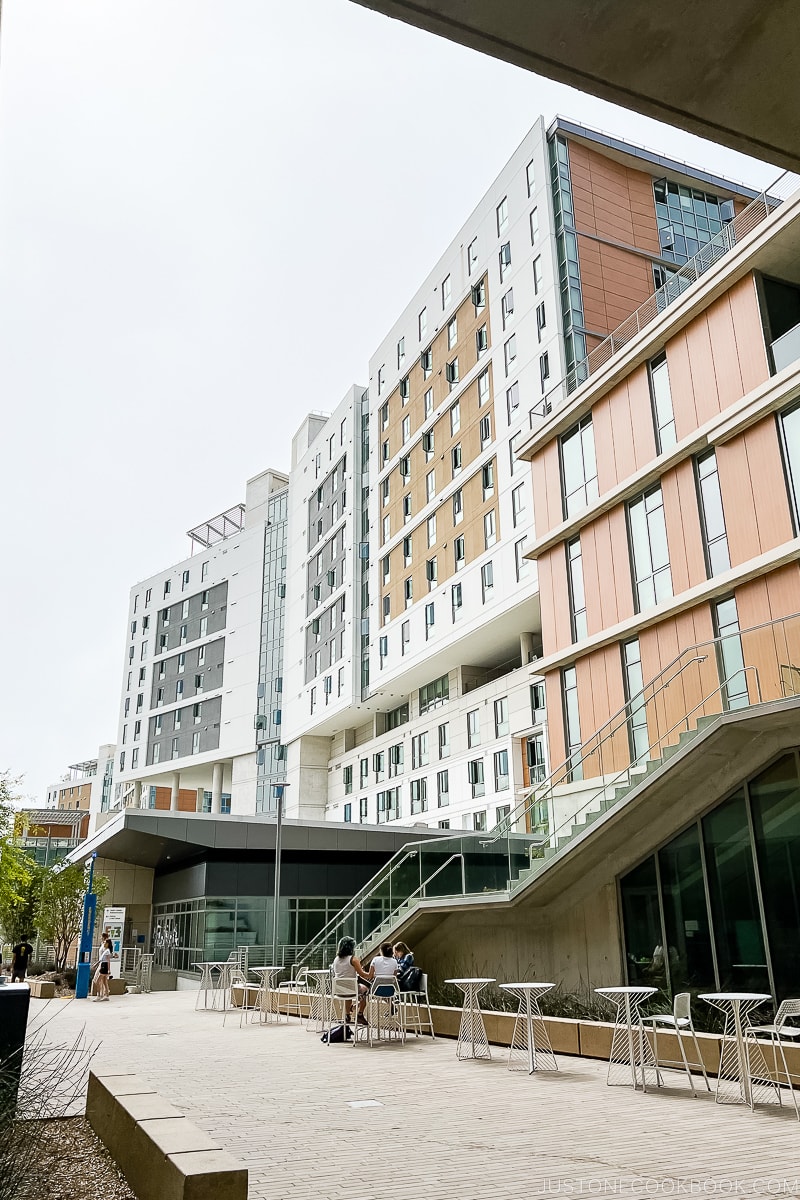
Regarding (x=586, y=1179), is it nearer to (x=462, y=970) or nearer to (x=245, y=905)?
(x=462, y=970)

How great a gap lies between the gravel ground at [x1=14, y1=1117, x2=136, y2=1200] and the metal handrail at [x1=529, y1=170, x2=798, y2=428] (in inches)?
748

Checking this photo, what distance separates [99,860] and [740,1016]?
37061 millimetres

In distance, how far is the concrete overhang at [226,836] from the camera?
32.1 metres

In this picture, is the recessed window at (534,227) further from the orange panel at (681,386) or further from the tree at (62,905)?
the tree at (62,905)

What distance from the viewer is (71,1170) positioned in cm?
701

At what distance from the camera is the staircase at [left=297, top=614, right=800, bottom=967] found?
14633 millimetres

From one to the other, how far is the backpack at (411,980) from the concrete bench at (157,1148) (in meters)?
8.59

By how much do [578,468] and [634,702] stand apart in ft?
27.1

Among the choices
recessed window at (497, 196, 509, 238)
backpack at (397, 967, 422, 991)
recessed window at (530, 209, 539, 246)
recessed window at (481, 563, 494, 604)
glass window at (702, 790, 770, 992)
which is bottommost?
backpack at (397, 967, 422, 991)

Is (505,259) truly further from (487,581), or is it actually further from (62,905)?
(62,905)

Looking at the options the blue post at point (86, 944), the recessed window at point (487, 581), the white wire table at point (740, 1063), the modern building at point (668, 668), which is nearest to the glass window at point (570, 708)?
the modern building at point (668, 668)

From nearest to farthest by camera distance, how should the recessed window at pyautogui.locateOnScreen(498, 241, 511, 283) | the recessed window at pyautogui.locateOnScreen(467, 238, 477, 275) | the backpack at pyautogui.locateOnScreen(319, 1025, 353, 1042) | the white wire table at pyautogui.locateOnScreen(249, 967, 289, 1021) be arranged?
the backpack at pyautogui.locateOnScreen(319, 1025, 353, 1042) < the white wire table at pyautogui.locateOnScreen(249, 967, 289, 1021) < the recessed window at pyautogui.locateOnScreen(498, 241, 511, 283) < the recessed window at pyautogui.locateOnScreen(467, 238, 477, 275)

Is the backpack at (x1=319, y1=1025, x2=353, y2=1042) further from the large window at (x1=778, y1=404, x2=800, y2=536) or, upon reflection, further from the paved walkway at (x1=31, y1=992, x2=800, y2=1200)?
the large window at (x1=778, y1=404, x2=800, y2=536)

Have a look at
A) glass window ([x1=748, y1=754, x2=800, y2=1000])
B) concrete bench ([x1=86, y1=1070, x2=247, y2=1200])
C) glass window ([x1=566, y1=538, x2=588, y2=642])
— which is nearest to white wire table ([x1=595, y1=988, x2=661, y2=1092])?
glass window ([x1=748, y1=754, x2=800, y2=1000])
